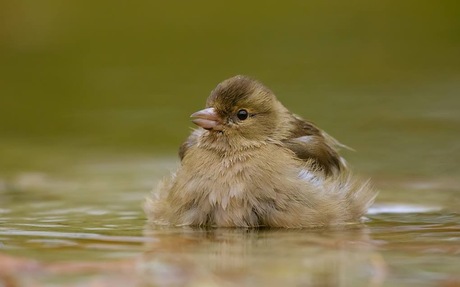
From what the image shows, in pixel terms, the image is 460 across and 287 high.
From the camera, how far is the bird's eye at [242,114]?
24.7ft

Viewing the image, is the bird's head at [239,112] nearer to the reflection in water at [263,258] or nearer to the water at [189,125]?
the water at [189,125]

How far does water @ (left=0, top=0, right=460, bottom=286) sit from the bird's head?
0.83 m

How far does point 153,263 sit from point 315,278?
0.77 meters

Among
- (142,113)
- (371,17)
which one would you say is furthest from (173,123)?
(371,17)

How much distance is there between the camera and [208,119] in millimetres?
7340

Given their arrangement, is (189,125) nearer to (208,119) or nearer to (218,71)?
(218,71)

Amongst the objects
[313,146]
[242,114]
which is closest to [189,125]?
[242,114]

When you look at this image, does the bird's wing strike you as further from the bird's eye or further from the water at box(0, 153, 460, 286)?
the water at box(0, 153, 460, 286)

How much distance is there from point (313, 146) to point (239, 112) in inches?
21.7

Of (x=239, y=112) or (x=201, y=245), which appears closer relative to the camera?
(x=201, y=245)

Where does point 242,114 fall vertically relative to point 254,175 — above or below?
above

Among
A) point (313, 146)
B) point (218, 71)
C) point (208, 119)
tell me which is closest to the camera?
point (208, 119)

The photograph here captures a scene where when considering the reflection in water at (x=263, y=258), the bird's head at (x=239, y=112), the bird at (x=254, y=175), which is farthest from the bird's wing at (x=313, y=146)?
the reflection in water at (x=263, y=258)

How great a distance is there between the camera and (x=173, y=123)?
37.1 ft
